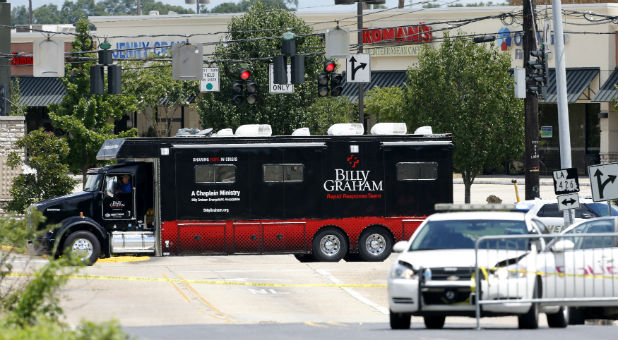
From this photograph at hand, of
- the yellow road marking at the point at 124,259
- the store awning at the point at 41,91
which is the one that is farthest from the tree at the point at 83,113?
the store awning at the point at 41,91

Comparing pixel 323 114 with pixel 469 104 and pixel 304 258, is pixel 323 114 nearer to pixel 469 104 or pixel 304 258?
pixel 469 104

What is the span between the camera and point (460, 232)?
53.3ft

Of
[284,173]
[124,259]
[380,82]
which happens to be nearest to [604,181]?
[284,173]

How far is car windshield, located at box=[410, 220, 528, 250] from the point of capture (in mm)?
15992

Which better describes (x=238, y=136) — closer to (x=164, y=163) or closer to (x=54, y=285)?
(x=164, y=163)

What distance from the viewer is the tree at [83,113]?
1679 inches

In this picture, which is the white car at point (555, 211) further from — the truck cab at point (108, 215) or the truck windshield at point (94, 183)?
the truck windshield at point (94, 183)

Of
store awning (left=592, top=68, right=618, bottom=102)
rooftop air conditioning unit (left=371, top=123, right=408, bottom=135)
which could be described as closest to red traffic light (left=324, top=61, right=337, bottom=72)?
rooftop air conditioning unit (left=371, top=123, right=408, bottom=135)

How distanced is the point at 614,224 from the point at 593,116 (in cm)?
4639

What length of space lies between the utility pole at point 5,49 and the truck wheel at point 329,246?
18824 mm

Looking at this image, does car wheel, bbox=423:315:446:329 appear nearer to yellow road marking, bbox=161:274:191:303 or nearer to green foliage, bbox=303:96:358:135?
yellow road marking, bbox=161:274:191:303

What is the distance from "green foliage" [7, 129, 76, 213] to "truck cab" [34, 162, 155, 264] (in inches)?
341

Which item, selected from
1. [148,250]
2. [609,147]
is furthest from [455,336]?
[609,147]

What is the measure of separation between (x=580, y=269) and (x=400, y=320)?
8.44ft
